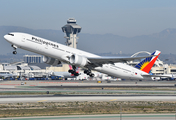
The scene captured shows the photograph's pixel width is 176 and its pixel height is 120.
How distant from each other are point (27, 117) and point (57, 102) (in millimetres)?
11820

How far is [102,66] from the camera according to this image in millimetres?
61188

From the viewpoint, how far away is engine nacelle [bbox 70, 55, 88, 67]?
54.4m

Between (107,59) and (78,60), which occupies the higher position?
(107,59)

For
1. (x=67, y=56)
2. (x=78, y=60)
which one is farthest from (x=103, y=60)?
(x=67, y=56)

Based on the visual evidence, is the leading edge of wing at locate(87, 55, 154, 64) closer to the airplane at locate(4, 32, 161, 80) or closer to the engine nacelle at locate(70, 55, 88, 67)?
the airplane at locate(4, 32, 161, 80)

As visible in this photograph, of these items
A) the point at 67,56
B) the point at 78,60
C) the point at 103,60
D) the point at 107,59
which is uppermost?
the point at 67,56

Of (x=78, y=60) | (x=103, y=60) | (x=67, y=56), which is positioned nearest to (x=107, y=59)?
(x=103, y=60)

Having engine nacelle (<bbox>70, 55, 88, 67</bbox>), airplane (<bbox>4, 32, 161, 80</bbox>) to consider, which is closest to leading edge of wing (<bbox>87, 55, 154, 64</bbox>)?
airplane (<bbox>4, 32, 161, 80</bbox>)

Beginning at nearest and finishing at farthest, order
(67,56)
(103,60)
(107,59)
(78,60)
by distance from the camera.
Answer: (67,56), (78,60), (107,59), (103,60)

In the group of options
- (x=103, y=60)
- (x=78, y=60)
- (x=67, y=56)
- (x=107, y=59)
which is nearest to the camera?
(x=67, y=56)

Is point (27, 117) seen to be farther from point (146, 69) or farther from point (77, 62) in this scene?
point (146, 69)

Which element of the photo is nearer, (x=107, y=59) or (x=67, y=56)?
(x=67, y=56)

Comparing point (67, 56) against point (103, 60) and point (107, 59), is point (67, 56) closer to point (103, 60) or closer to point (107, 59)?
point (103, 60)

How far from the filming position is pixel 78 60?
54.8 m
